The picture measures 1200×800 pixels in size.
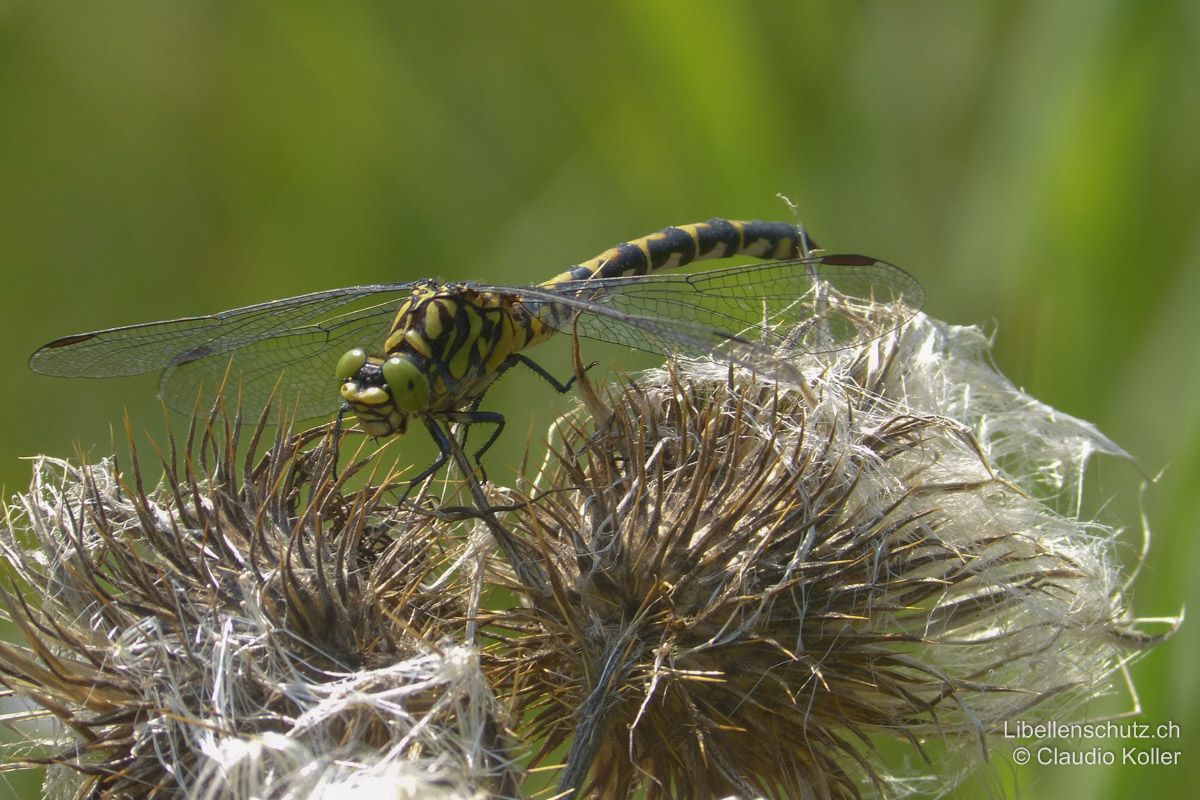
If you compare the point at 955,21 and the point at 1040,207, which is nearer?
the point at 1040,207

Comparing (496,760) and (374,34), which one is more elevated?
(374,34)

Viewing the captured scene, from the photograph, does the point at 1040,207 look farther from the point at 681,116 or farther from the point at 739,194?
the point at 681,116

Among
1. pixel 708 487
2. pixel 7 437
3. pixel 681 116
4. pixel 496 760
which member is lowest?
pixel 7 437

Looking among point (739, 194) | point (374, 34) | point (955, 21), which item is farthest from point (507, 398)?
point (955, 21)

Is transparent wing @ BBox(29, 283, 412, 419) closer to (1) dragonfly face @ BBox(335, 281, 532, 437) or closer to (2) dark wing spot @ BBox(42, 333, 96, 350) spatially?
(2) dark wing spot @ BBox(42, 333, 96, 350)

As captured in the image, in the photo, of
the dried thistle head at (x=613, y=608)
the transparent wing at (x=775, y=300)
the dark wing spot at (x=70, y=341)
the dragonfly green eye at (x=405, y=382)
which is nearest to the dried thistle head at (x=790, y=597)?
the dried thistle head at (x=613, y=608)

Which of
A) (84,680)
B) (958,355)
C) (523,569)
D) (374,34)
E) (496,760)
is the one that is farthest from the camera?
(374,34)

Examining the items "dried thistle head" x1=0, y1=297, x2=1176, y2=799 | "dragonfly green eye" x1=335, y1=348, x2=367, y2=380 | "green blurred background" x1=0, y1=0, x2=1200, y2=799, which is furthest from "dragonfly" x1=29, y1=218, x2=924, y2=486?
"green blurred background" x1=0, y1=0, x2=1200, y2=799
